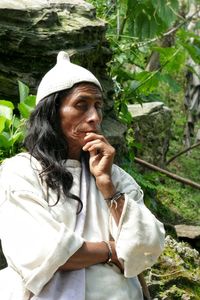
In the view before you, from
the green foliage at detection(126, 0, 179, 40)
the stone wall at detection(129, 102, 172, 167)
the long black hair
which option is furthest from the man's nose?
the stone wall at detection(129, 102, 172, 167)

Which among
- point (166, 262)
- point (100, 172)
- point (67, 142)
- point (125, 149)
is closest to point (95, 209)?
point (100, 172)

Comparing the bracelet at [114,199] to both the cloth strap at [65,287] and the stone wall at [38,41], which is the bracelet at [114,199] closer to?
the cloth strap at [65,287]

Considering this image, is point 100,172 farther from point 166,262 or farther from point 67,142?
point 166,262

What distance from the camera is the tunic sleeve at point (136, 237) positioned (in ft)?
7.55

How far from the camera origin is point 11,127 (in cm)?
379

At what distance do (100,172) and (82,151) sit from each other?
27cm

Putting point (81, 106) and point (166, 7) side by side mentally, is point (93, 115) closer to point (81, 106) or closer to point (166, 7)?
point (81, 106)

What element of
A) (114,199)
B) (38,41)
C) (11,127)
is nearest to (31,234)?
(114,199)

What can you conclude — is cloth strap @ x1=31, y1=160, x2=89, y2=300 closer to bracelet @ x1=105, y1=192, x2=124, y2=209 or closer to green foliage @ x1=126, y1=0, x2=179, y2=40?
bracelet @ x1=105, y1=192, x2=124, y2=209

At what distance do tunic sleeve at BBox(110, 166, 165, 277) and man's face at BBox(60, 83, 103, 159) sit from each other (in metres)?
0.38

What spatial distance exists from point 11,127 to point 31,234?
1.72 meters

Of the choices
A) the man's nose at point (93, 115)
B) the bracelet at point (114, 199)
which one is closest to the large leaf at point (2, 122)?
the man's nose at point (93, 115)

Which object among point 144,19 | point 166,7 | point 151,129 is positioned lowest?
point 151,129

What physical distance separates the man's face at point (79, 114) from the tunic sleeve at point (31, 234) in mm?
320
